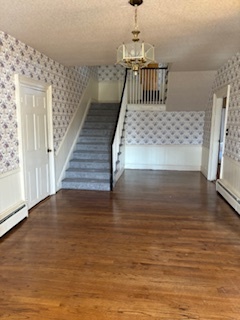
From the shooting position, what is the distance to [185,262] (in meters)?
2.58

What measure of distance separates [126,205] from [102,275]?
1.98 metres

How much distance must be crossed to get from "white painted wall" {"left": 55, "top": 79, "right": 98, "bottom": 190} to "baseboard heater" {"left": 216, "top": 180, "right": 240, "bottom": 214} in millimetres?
3215

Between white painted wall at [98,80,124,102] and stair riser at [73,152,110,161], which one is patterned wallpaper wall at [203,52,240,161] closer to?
stair riser at [73,152,110,161]

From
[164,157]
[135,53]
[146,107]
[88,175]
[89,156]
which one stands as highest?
[135,53]

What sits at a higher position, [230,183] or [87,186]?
[230,183]

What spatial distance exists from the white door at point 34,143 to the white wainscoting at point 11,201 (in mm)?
239

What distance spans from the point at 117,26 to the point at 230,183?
3.21 meters

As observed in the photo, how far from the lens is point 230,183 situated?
448 centimetres

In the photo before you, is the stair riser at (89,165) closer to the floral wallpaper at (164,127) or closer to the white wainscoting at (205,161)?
the floral wallpaper at (164,127)

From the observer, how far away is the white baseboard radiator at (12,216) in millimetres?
3170

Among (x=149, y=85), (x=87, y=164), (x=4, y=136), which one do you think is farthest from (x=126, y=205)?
(x=149, y=85)

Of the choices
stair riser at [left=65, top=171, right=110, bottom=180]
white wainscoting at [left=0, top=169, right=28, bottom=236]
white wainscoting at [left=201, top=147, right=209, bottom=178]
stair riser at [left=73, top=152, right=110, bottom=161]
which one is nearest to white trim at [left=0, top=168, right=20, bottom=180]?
white wainscoting at [left=0, top=169, right=28, bottom=236]

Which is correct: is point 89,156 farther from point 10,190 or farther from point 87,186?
point 10,190

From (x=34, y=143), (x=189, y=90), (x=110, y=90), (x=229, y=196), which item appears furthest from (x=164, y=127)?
(x=34, y=143)
